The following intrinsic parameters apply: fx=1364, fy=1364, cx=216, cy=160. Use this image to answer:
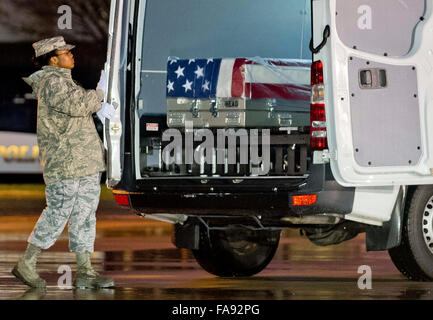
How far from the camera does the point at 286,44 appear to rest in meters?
11.4

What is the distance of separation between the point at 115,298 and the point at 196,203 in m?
1.19

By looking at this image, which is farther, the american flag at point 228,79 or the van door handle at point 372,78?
the american flag at point 228,79

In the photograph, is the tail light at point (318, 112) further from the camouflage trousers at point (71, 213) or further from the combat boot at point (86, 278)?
the combat boot at point (86, 278)

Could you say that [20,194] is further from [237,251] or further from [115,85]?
[115,85]

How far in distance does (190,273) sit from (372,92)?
9.41ft

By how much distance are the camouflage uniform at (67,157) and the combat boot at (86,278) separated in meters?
0.07

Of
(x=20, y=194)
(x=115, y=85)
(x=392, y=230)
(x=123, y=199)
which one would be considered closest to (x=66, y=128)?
(x=115, y=85)

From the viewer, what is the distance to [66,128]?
10445 millimetres

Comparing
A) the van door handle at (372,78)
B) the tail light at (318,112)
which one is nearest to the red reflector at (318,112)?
the tail light at (318,112)

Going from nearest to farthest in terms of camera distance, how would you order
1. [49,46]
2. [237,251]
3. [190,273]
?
[49,46] → [237,251] → [190,273]

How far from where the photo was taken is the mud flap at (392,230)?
10.3 meters

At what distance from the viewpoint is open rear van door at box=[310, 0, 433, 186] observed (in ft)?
32.0

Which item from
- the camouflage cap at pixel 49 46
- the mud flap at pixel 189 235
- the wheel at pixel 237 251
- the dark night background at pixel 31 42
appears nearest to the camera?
the camouflage cap at pixel 49 46

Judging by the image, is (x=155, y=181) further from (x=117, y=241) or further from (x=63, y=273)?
(x=117, y=241)
